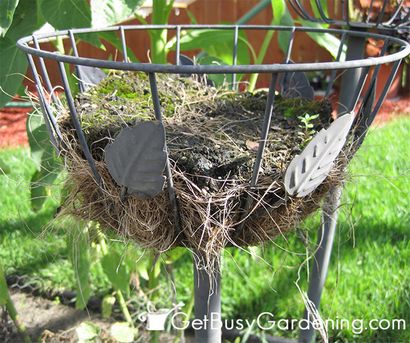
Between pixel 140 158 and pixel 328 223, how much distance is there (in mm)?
608

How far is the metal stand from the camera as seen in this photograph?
2.60 feet

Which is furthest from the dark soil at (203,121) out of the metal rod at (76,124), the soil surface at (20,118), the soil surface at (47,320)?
the soil surface at (20,118)

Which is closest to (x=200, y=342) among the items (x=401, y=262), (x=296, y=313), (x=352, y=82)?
(x=352, y=82)

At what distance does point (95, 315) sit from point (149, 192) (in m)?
1.14

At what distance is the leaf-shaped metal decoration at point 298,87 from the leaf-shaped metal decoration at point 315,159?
10.9 inches

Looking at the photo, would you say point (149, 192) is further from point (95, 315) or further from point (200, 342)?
point (95, 315)

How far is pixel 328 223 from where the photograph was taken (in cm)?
104

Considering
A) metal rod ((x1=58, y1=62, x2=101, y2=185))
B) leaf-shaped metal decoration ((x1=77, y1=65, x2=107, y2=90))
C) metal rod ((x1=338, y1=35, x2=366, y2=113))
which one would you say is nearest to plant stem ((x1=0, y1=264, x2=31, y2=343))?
leaf-shaped metal decoration ((x1=77, y1=65, x2=107, y2=90))

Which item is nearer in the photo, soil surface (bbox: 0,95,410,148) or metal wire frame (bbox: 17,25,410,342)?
metal wire frame (bbox: 17,25,410,342)

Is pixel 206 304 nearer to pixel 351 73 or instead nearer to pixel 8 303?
pixel 351 73

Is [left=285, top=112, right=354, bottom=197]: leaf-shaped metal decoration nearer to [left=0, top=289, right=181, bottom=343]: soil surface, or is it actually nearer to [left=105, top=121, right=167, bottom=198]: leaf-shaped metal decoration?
[left=105, top=121, right=167, bottom=198]: leaf-shaped metal decoration

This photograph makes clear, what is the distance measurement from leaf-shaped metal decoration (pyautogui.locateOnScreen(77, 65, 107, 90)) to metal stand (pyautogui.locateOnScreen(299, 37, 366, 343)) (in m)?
0.36

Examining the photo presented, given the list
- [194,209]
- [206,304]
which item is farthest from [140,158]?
[206,304]

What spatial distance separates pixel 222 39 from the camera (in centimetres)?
114
